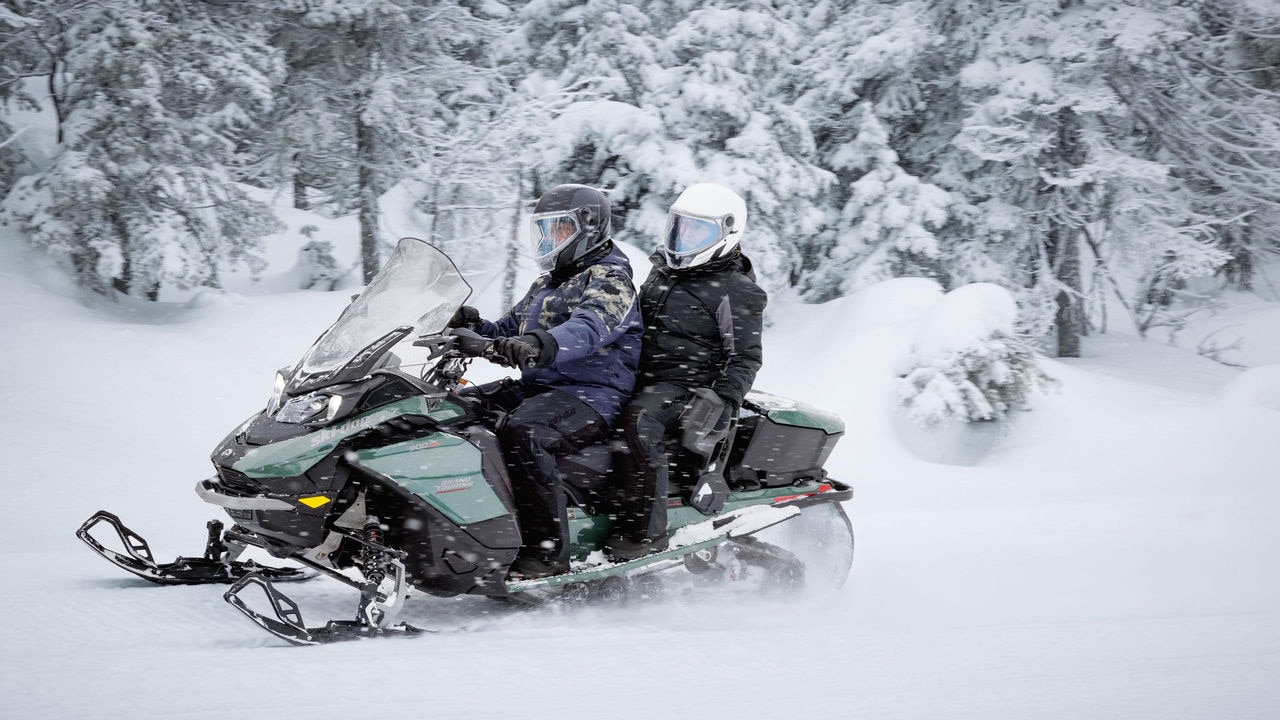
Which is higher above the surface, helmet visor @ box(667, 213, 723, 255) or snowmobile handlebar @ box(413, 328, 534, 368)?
helmet visor @ box(667, 213, 723, 255)

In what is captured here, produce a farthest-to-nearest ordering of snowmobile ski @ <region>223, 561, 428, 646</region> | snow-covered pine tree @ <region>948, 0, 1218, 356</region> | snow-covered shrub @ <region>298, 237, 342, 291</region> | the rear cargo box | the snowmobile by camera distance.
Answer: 1. snow-covered shrub @ <region>298, 237, 342, 291</region>
2. snow-covered pine tree @ <region>948, 0, 1218, 356</region>
3. the rear cargo box
4. the snowmobile
5. snowmobile ski @ <region>223, 561, 428, 646</region>

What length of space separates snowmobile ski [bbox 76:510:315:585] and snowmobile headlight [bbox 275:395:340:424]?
0.71 m

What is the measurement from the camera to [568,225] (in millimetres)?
3922

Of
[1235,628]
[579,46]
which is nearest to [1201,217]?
[579,46]

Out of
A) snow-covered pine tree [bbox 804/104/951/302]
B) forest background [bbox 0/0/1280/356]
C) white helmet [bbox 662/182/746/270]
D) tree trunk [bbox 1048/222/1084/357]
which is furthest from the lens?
tree trunk [bbox 1048/222/1084/357]

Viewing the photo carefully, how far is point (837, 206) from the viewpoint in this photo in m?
13.3

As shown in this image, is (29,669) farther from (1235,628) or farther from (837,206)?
(837,206)

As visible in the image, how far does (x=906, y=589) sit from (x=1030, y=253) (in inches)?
360

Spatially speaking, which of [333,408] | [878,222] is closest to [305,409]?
[333,408]

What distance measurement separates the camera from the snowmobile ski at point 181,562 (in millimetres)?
3717

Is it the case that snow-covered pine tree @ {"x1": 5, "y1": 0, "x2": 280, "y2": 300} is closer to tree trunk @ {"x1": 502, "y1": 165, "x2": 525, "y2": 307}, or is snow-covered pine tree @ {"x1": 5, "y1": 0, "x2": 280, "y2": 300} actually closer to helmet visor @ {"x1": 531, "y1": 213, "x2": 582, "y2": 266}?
tree trunk @ {"x1": 502, "y1": 165, "x2": 525, "y2": 307}

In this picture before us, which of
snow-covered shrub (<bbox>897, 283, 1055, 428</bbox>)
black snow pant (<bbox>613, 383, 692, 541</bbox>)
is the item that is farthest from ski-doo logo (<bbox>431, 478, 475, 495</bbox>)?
snow-covered shrub (<bbox>897, 283, 1055, 428</bbox>)

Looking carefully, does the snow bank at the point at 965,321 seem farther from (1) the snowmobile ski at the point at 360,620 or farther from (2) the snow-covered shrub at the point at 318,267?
(2) the snow-covered shrub at the point at 318,267

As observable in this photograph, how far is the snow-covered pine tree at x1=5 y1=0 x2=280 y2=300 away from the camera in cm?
916
